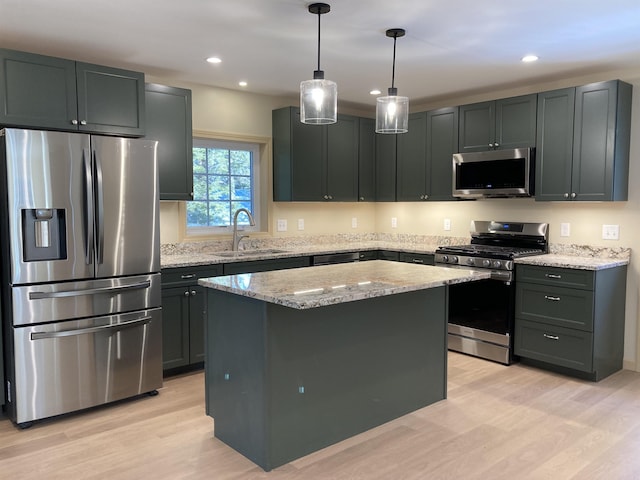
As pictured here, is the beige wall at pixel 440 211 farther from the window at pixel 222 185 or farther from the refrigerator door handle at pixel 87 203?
the refrigerator door handle at pixel 87 203

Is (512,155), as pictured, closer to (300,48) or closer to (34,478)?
(300,48)

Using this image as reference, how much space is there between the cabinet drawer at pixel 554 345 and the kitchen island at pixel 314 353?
1.24 meters

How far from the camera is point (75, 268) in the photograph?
10.2ft

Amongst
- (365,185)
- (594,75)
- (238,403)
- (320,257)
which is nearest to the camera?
(238,403)

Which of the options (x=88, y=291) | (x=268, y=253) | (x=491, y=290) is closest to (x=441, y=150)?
(x=491, y=290)

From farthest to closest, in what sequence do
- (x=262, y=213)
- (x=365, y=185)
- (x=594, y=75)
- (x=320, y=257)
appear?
(x=365, y=185)
(x=262, y=213)
(x=320, y=257)
(x=594, y=75)

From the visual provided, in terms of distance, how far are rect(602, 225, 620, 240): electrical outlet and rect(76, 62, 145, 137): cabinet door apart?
374 cm

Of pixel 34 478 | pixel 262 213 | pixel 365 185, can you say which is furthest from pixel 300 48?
pixel 34 478

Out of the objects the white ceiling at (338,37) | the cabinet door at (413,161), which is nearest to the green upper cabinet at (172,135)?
the white ceiling at (338,37)

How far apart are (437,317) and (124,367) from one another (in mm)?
2117

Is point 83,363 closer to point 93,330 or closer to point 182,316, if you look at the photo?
point 93,330

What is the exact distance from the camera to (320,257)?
472 centimetres

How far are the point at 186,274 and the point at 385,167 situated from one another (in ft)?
8.68

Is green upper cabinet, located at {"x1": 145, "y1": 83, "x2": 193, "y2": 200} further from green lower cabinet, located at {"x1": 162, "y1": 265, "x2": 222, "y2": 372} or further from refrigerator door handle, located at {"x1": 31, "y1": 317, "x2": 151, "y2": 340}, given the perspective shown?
refrigerator door handle, located at {"x1": 31, "y1": 317, "x2": 151, "y2": 340}
